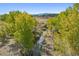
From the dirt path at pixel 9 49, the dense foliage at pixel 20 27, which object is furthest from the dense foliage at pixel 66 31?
the dirt path at pixel 9 49

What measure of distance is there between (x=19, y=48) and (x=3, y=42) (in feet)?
0.51

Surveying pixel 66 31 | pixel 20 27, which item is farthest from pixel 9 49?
pixel 66 31

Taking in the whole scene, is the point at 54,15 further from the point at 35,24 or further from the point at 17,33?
the point at 17,33

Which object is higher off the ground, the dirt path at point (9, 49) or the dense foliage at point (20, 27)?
the dense foliage at point (20, 27)

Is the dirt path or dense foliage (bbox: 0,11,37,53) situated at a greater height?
dense foliage (bbox: 0,11,37,53)

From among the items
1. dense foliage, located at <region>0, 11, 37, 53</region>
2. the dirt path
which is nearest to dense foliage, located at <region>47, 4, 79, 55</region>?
dense foliage, located at <region>0, 11, 37, 53</region>

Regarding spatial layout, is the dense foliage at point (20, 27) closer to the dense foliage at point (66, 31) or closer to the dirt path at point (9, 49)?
the dirt path at point (9, 49)

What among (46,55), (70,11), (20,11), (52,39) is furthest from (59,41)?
(20,11)

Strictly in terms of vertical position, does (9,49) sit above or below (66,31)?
below

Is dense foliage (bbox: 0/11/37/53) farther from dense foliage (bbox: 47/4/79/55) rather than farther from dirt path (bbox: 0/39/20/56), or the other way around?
dense foliage (bbox: 47/4/79/55)

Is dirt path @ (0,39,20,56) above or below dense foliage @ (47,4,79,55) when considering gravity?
below

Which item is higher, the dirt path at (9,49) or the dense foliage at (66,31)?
the dense foliage at (66,31)

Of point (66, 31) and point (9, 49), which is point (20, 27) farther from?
point (66, 31)

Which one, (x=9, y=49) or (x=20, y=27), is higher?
(x=20, y=27)
